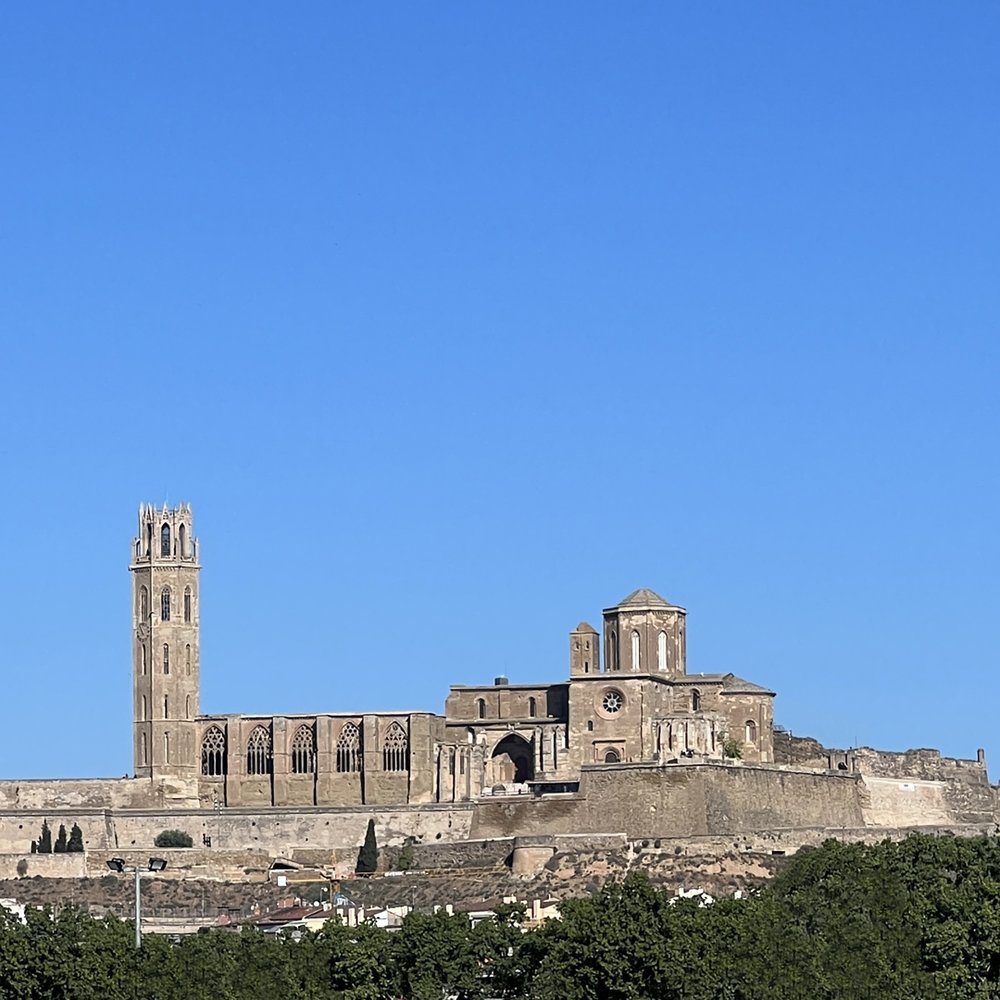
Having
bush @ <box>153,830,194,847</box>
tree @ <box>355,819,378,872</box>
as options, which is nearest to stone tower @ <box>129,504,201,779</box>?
bush @ <box>153,830,194,847</box>

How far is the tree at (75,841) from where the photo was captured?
11300 centimetres

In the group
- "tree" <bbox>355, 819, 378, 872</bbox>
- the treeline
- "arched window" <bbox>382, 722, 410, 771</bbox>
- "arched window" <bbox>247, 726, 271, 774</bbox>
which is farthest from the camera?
"arched window" <bbox>247, 726, 271, 774</bbox>

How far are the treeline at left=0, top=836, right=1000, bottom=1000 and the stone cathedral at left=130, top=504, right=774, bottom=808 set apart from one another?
38.4 m

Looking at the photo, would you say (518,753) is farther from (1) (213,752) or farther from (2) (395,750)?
(1) (213,752)

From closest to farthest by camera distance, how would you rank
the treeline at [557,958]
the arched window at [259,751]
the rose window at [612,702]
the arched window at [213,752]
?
the treeline at [557,958] → the rose window at [612,702] → the arched window at [259,751] → the arched window at [213,752]

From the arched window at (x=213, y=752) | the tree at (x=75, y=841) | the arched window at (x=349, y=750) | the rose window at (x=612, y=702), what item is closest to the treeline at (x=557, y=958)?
the tree at (x=75, y=841)

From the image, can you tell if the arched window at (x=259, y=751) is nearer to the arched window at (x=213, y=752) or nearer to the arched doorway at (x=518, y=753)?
the arched window at (x=213, y=752)

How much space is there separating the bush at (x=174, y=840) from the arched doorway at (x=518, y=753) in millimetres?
11788

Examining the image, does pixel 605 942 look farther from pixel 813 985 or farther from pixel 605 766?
pixel 605 766

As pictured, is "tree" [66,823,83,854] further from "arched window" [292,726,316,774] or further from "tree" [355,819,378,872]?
"tree" [355,819,378,872]

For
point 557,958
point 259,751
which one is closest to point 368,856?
point 259,751

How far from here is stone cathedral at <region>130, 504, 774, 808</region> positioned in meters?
117

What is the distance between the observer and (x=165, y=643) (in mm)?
122500

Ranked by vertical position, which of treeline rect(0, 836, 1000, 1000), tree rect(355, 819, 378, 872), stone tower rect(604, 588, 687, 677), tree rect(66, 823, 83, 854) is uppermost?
stone tower rect(604, 588, 687, 677)
